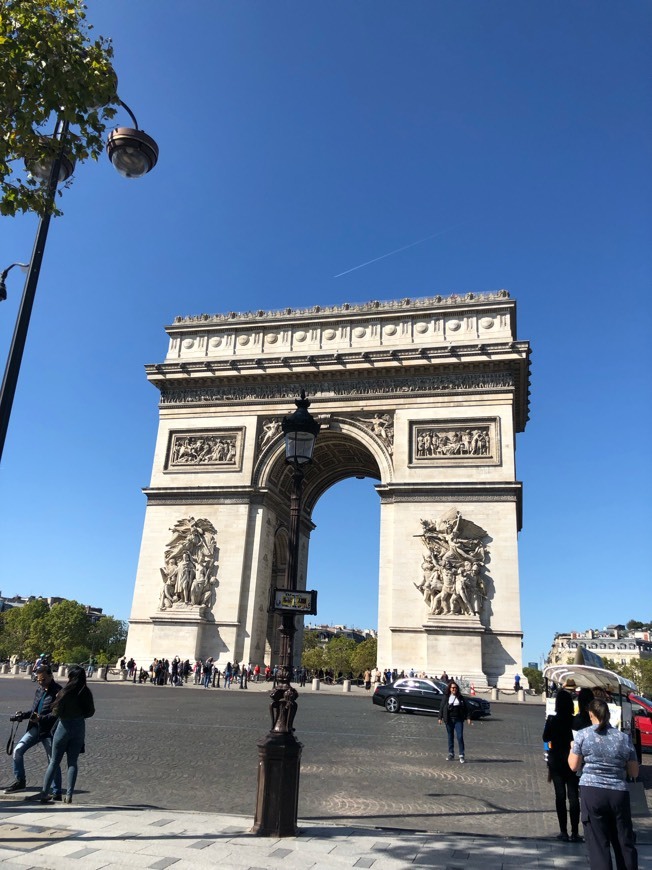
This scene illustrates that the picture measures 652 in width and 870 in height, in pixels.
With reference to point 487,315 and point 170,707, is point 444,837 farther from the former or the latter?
point 487,315

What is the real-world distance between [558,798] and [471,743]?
23.7 feet

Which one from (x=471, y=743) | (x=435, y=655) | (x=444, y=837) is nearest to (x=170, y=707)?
(x=471, y=743)

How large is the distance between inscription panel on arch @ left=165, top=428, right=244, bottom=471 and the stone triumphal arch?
8 centimetres

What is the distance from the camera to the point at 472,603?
Answer: 26.4m

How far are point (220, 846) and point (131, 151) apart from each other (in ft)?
22.0

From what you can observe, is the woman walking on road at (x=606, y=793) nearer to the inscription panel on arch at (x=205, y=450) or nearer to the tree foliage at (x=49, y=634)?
the inscription panel on arch at (x=205, y=450)

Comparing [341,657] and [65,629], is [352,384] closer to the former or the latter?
[65,629]

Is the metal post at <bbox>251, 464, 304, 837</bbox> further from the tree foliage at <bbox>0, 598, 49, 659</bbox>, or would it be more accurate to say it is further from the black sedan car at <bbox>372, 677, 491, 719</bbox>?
the tree foliage at <bbox>0, 598, 49, 659</bbox>

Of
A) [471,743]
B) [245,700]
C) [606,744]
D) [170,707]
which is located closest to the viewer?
[606,744]

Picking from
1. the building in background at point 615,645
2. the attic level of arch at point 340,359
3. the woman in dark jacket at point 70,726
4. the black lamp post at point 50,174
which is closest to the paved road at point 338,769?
the woman in dark jacket at point 70,726

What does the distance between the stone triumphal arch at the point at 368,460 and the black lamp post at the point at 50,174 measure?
73.5ft

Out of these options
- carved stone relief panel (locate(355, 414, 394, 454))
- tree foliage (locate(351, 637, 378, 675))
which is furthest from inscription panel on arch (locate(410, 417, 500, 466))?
tree foliage (locate(351, 637, 378, 675))

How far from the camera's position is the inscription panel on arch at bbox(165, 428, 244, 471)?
105 ft

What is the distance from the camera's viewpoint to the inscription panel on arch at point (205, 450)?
31984mm
